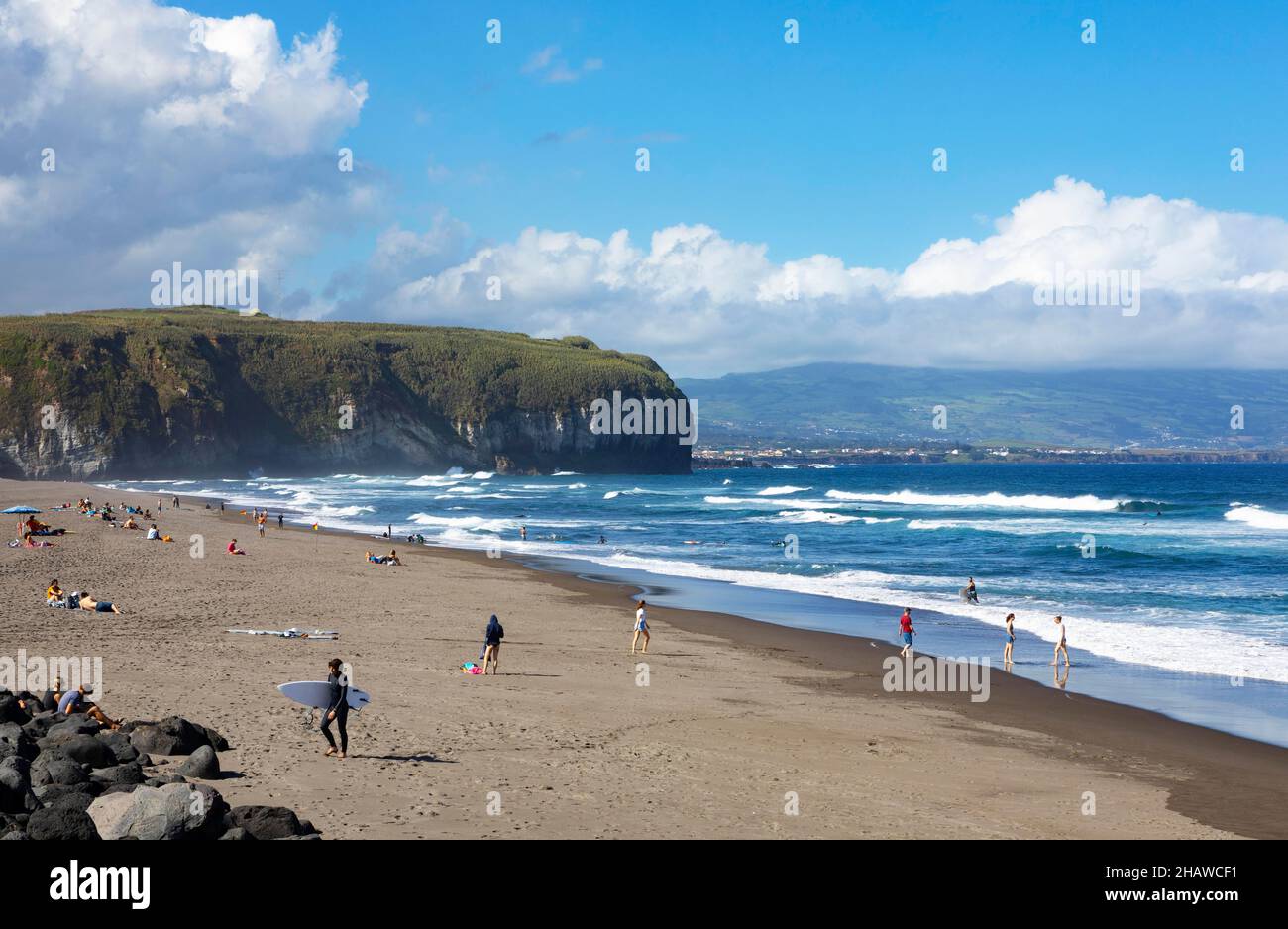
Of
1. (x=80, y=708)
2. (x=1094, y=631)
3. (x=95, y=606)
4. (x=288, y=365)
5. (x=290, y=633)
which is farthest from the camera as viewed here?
(x=288, y=365)

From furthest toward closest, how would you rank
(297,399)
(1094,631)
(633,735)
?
(297,399)
(1094,631)
(633,735)

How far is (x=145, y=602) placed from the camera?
24.9 meters

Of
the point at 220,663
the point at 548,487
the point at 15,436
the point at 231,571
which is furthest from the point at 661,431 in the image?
the point at 220,663

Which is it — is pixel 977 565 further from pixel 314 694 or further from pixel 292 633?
pixel 314 694

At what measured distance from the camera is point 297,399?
149 metres

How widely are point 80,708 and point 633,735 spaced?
21.6 ft

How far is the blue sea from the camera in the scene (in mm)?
22109

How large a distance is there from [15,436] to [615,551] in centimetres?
9970

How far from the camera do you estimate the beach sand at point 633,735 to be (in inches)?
420

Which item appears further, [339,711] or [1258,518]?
[1258,518]

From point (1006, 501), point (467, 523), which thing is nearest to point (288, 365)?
point (467, 523)

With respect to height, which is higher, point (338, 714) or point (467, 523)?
point (338, 714)

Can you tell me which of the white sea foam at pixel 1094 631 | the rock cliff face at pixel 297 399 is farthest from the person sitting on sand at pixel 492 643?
the rock cliff face at pixel 297 399
